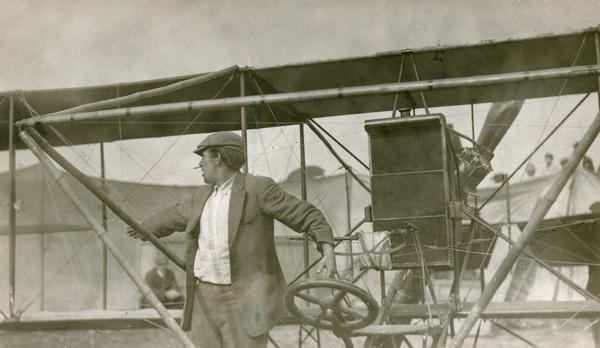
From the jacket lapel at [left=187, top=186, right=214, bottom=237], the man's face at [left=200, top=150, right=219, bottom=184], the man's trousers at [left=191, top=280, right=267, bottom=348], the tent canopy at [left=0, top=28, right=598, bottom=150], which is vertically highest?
the tent canopy at [left=0, top=28, right=598, bottom=150]

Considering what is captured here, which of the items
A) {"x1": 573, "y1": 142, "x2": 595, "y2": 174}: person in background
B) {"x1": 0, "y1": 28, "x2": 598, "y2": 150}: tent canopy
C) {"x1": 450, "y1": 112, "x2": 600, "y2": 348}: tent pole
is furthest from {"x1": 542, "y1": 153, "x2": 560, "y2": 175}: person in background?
{"x1": 450, "y1": 112, "x2": 600, "y2": 348}: tent pole

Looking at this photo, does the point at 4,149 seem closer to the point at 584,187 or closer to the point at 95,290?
the point at 95,290

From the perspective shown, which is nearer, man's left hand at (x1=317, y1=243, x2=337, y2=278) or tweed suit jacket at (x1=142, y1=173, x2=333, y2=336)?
man's left hand at (x1=317, y1=243, x2=337, y2=278)

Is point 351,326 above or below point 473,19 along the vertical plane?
below

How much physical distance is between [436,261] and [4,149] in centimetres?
858

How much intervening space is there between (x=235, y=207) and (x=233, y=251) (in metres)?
0.29

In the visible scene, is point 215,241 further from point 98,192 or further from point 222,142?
point 98,192

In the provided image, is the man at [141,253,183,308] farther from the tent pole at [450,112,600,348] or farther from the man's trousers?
the tent pole at [450,112,600,348]

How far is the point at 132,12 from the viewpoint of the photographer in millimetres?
7957

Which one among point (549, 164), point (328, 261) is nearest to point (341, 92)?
point (328, 261)

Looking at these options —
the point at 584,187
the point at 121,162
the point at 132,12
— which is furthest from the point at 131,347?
the point at 584,187

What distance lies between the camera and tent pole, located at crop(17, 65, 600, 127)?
4051 millimetres

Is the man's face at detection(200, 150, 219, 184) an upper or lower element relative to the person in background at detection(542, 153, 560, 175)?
lower

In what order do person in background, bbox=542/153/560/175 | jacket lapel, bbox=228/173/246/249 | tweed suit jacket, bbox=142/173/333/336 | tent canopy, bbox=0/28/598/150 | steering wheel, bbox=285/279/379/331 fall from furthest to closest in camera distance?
1. person in background, bbox=542/153/560/175
2. tent canopy, bbox=0/28/598/150
3. jacket lapel, bbox=228/173/246/249
4. tweed suit jacket, bbox=142/173/333/336
5. steering wheel, bbox=285/279/379/331
